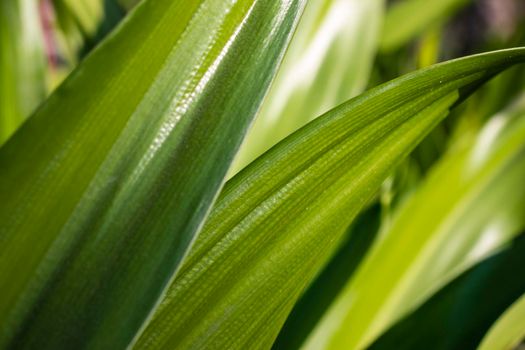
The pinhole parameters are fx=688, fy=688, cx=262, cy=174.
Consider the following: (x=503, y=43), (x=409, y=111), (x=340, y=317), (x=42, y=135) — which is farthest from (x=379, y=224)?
(x=503, y=43)

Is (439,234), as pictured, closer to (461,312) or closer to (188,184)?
(461,312)

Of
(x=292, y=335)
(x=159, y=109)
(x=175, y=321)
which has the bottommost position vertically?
(x=292, y=335)

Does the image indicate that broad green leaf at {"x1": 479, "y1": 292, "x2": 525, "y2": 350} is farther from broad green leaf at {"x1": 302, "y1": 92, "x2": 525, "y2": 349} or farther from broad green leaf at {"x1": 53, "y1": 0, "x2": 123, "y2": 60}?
broad green leaf at {"x1": 53, "y1": 0, "x2": 123, "y2": 60}

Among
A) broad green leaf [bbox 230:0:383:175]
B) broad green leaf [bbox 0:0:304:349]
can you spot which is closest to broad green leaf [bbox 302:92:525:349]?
broad green leaf [bbox 230:0:383:175]

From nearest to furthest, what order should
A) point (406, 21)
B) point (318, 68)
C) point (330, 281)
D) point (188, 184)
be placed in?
point (188, 184) < point (330, 281) < point (318, 68) < point (406, 21)

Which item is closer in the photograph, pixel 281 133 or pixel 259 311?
pixel 259 311

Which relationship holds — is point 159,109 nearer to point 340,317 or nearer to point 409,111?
point 409,111

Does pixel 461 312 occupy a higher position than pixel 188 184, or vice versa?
pixel 188 184

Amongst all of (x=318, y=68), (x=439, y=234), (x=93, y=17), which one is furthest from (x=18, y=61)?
(x=439, y=234)
